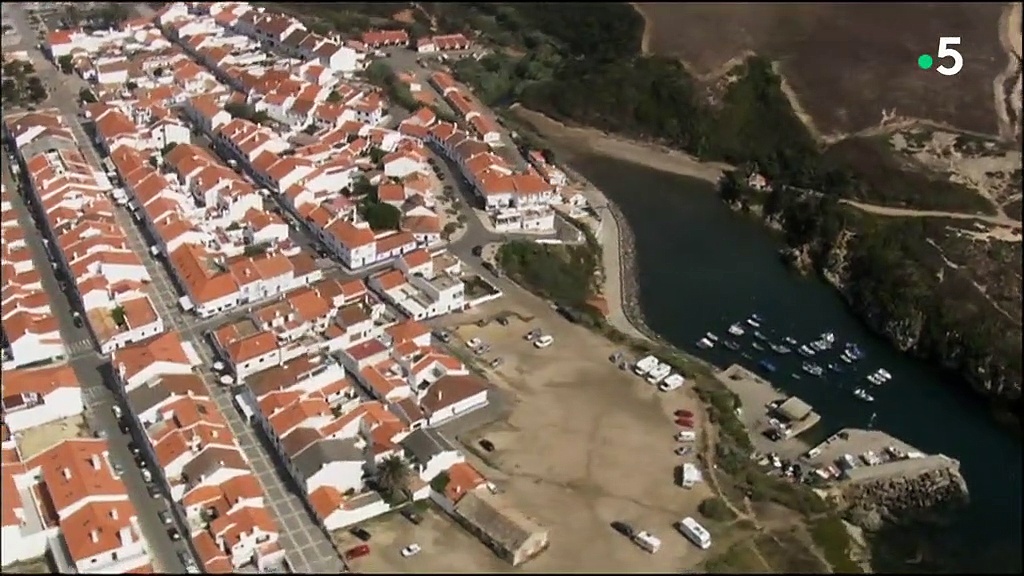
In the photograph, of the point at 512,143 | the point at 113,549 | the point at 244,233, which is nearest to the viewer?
the point at 113,549

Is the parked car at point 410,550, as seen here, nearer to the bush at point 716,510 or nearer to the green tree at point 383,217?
the bush at point 716,510

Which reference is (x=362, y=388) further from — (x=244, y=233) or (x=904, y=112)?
(x=904, y=112)

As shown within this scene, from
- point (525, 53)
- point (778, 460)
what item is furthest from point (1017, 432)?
point (525, 53)

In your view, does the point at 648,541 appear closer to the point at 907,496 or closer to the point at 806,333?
the point at 907,496

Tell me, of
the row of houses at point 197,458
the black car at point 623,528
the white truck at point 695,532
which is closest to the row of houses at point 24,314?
the row of houses at point 197,458

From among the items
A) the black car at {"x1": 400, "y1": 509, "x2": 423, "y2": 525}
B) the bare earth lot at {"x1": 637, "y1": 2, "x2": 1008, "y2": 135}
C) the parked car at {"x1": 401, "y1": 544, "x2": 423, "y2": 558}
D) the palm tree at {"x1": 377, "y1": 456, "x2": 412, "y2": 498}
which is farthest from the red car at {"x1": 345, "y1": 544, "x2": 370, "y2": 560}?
the bare earth lot at {"x1": 637, "y1": 2, "x2": 1008, "y2": 135}

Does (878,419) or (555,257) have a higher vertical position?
(555,257)

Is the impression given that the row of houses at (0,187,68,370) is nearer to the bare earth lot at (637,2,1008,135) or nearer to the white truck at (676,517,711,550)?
the white truck at (676,517,711,550)
